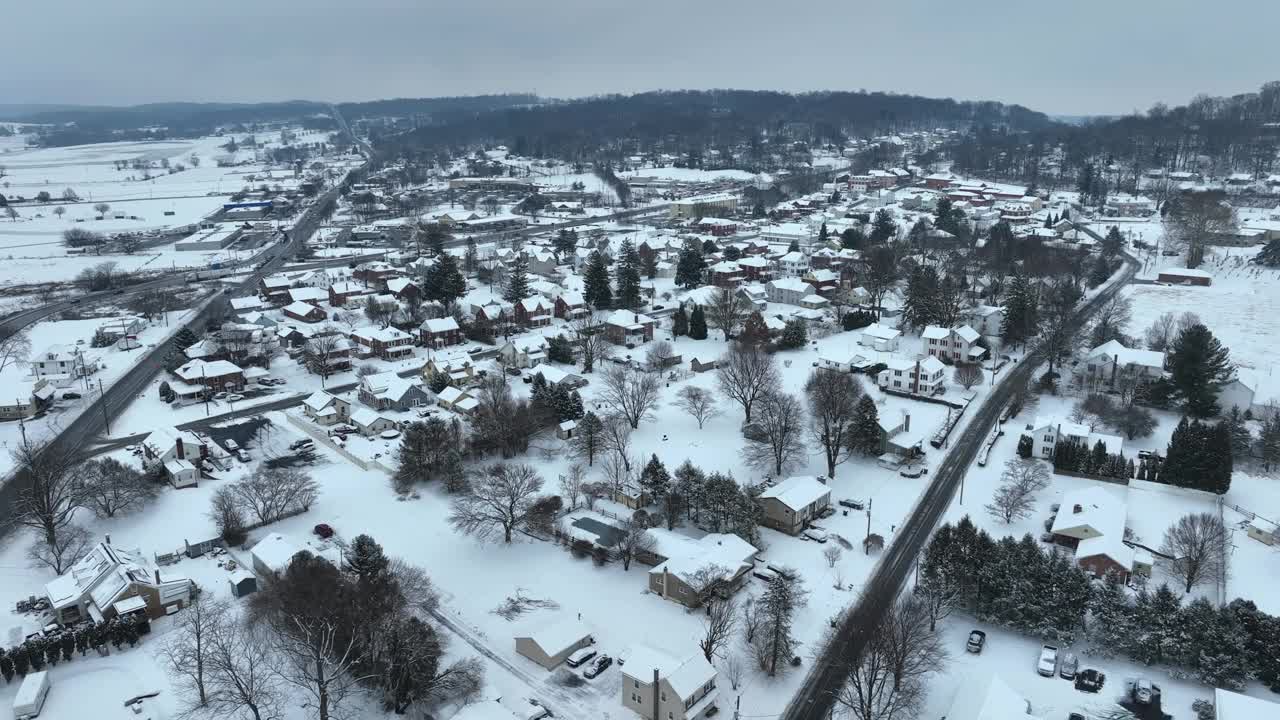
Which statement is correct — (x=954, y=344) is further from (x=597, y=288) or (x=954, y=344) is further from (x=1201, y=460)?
(x=597, y=288)

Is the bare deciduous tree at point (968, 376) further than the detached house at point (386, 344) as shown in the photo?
No

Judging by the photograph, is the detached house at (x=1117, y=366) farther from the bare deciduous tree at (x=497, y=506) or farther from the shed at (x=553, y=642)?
the shed at (x=553, y=642)

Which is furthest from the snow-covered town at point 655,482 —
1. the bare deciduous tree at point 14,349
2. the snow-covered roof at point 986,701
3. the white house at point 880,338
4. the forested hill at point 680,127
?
the forested hill at point 680,127

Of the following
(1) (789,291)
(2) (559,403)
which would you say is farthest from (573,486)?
(1) (789,291)

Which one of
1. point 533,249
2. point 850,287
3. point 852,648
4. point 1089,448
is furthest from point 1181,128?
point 852,648

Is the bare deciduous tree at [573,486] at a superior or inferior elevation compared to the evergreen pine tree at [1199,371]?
inferior

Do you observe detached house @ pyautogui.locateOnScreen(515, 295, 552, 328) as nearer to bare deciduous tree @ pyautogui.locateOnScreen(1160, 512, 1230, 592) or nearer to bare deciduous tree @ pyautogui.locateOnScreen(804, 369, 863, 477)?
bare deciduous tree @ pyautogui.locateOnScreen(804, 369, 863, 477)
